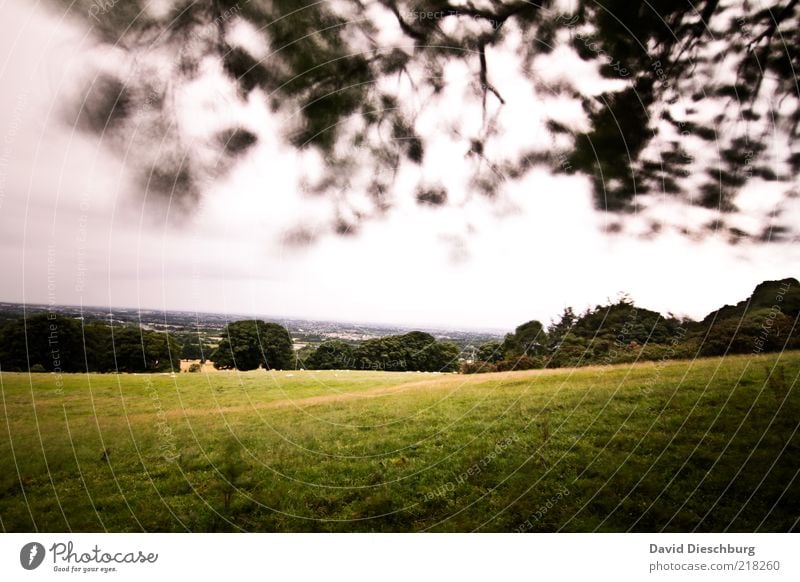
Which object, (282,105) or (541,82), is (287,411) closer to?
(282,105)

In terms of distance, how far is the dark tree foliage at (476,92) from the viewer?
6832mm

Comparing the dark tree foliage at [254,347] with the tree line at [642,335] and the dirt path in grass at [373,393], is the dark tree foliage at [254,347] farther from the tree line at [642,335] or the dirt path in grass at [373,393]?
the tree line at [642,335]

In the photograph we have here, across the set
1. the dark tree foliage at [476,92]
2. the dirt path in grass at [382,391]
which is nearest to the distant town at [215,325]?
the dirt path in grass at [382,391]

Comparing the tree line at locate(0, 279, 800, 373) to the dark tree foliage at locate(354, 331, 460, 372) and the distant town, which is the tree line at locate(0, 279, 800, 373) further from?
the distant town

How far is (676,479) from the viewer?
20.1ft

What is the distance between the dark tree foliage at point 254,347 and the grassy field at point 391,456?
34cm

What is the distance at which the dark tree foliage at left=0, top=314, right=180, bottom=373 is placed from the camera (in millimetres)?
6867

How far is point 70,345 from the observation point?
7.14 metres

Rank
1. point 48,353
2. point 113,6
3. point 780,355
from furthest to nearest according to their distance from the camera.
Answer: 1. point 780,355
2. point 48,353
3. point 113,6

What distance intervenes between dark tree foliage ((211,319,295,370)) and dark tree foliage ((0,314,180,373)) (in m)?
1.45

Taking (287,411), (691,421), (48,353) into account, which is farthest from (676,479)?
(48,353)

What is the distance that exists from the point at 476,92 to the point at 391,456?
24.8 ft

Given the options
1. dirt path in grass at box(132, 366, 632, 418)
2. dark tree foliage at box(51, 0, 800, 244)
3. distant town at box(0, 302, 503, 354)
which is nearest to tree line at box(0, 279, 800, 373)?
distant town at box(0, 302, 503, 354)

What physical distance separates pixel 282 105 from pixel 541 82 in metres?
5.35
